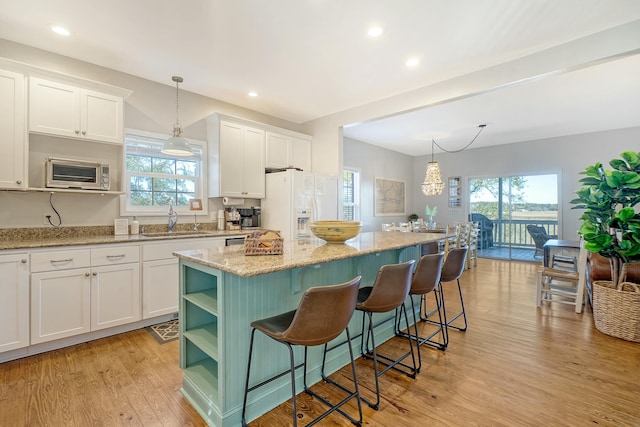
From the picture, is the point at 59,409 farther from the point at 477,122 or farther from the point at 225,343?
the point at 477,122

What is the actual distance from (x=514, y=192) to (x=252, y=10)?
7.10 m

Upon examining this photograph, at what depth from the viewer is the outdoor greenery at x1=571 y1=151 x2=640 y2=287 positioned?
2.79m

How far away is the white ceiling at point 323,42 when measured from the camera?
2387mm

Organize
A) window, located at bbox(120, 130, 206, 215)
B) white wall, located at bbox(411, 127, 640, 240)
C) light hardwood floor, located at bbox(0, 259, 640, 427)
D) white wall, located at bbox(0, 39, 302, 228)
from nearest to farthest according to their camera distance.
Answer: light hardwood floor, located at bbox(0, 259, 640, 427) → white wall, located at bbox(0, 39, 302, 228) → window, located at bbox(120, 130, 206, 215) → white wall, located at bbox(411, 127, 640, 240)

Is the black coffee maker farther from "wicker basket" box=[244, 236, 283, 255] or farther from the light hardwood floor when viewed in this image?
"wicker basket" box=[244, 236, 283, 255]

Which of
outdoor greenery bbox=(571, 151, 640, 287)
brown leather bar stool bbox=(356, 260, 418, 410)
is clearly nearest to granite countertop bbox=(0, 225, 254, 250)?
brown leather bar stool bbox=(356, 260, 418, 410)

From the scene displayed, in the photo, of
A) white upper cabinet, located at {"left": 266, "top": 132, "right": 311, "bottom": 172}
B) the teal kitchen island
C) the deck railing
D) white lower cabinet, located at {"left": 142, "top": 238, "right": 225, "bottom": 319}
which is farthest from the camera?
the deck railing

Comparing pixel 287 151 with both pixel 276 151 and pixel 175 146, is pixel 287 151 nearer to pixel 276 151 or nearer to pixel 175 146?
pixel 276 151

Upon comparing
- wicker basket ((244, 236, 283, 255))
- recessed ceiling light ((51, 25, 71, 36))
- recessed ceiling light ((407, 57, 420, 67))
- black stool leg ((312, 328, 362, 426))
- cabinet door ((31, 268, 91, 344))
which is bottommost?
black stool leg ((312, 328, 362, 426))

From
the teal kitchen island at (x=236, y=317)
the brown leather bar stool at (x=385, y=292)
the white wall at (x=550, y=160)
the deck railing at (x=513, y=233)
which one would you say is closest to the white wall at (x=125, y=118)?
the teal kitchen island at (x=236, y=317)

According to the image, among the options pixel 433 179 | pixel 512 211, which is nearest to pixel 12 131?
pixel 433 179

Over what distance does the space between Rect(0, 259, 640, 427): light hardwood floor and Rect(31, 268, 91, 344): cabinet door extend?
0.64 ft

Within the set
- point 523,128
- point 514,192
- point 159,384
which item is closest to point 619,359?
point 159,384

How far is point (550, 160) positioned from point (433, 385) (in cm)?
668
